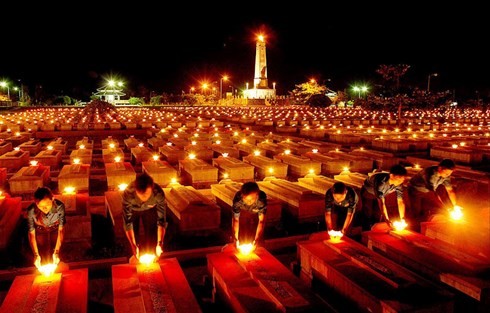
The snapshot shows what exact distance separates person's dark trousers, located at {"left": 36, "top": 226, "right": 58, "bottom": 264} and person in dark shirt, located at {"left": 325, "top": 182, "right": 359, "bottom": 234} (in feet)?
10.6

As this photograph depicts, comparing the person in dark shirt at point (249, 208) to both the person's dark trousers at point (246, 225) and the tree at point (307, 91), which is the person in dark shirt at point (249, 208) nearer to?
the person's dark trousers at point (246, 225)

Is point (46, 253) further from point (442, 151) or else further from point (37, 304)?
point (442, 151)

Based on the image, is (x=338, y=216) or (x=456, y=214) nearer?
(x=338, y=216)

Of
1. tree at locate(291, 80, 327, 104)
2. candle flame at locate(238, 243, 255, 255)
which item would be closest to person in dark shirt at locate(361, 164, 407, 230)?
candle flame at locate(238, 243, 255, 255)

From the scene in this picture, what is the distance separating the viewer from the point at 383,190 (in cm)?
594

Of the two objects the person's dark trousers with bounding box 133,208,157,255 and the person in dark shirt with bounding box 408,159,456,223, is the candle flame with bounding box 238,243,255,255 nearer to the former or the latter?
the person's dark trousers with bounding box 133,208,157,255

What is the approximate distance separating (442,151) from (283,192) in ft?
24.6

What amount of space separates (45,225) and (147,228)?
3.60ft

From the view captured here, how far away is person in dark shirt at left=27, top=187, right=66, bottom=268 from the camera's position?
446cm

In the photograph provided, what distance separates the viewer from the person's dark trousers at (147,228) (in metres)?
4.97

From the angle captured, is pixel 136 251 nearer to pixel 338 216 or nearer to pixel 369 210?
pixel 338 216

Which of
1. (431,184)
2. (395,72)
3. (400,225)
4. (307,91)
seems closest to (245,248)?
(400,225)

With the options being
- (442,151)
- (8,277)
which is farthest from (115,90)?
(8,277)

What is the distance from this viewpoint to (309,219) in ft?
24.0
